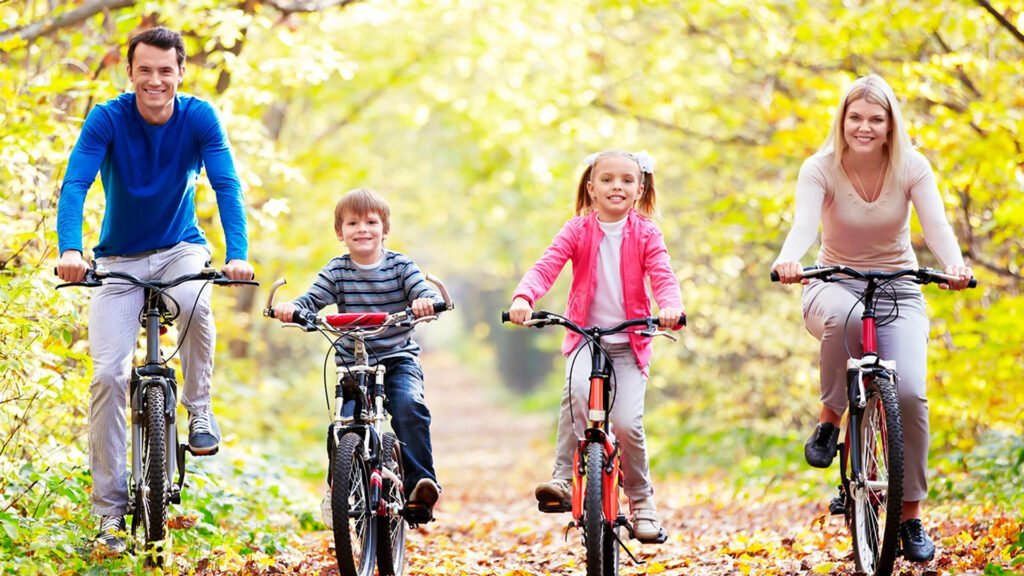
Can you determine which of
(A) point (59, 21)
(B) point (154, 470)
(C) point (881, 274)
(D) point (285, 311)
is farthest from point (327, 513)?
(A) point (59, 21)

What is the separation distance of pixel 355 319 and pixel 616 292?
1.22 metres

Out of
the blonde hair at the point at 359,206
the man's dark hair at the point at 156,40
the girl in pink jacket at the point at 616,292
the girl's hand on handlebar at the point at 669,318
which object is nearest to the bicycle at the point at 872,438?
the girl's hand on handlebar at the point at 669,318

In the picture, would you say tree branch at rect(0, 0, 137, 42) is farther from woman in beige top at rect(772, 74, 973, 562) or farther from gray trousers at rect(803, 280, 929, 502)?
gray trousers at rect(803, 280, 929, 502)

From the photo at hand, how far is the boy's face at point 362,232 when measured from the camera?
555 centimetres

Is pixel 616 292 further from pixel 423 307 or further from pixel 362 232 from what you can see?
pixel 362 232

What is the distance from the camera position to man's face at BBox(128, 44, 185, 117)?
5211 millimetres

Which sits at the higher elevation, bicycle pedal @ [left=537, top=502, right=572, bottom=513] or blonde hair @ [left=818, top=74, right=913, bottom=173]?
blonde hair @ [left=818, top=74, right=913, bottom=173]

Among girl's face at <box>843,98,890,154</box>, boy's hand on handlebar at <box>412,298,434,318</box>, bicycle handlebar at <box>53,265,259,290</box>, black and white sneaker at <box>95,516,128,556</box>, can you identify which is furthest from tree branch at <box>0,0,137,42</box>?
girl's face at <box>843,98,890,154</box>

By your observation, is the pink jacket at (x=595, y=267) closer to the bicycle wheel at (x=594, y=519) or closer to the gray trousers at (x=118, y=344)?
the bicycle wheel at (x=594, y=519)

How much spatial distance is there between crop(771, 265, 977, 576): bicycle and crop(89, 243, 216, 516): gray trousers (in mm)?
2663

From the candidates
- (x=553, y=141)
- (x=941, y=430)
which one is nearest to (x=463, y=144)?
(x=553, y=141)

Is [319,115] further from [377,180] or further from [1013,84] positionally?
[1013,84]

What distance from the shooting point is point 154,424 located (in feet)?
16.8

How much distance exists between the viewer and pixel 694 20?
13.3 metres
